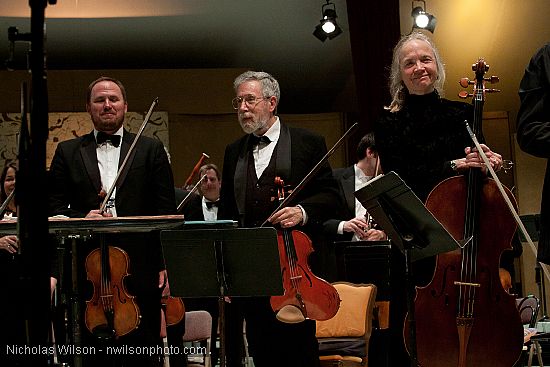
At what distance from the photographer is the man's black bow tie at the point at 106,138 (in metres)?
3.52

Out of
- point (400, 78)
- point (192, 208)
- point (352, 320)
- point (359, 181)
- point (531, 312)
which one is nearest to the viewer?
point (400, 78)

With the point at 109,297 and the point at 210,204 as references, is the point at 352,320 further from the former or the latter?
the point at 210,204

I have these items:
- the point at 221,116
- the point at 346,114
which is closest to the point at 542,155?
the point at 221,116

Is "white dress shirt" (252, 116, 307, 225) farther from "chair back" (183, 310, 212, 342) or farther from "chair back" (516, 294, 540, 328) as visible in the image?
"chair back" (516, 294, 540, 328)

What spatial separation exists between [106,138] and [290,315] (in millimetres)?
1059

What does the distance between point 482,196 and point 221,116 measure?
21.5 ft

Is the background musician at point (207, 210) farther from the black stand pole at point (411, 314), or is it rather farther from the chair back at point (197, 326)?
the black stand pole at point (411, 314)

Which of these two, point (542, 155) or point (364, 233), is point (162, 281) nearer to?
point (364, 233)

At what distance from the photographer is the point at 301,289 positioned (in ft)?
10.5

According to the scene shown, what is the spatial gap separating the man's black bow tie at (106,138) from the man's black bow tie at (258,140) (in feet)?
1.81

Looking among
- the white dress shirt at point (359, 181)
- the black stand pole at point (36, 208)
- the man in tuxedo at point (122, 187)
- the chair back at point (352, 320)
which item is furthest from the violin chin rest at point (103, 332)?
the white dress shirt at point (359, 181)

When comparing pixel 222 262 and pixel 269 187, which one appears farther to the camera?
pixel 269 187

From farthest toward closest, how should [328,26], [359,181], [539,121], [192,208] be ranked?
1. [328,26]
2. [192,208]
3. [359,181]
4. [539,121]

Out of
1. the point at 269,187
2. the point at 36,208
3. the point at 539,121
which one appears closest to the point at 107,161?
the point at 269,187
